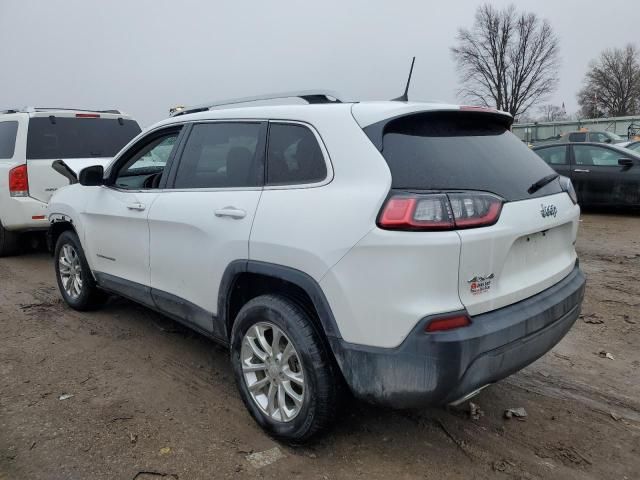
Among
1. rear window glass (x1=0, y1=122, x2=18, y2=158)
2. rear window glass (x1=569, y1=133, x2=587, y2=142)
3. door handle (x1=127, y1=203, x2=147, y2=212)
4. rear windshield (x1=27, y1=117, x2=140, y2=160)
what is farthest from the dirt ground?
rear window glass (x1=569, y1=133, x2=587, y2=142)

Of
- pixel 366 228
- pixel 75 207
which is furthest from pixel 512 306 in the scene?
pixel 75 207

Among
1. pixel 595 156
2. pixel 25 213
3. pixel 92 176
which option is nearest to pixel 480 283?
pixel 92 176

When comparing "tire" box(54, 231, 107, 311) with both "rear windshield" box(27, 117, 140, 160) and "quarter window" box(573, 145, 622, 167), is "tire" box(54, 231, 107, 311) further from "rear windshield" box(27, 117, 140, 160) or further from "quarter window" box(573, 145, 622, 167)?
"quarter window" box(573, 145, 622, 167)

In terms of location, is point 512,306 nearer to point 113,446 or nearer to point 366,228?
point 366,228

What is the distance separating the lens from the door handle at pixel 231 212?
119 inches

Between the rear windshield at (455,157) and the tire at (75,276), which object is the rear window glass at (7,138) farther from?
the rear windshield at (455,157)

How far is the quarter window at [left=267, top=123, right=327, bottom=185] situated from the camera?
9.12 ft

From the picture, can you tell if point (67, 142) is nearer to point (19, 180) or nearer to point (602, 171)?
point (19, 180)

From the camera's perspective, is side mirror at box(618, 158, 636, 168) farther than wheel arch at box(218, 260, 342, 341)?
Yes

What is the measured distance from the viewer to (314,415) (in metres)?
2.71

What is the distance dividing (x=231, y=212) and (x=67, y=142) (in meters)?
A: 5.26

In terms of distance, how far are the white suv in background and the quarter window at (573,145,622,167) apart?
8.46 meters

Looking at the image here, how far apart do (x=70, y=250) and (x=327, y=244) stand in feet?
11.2

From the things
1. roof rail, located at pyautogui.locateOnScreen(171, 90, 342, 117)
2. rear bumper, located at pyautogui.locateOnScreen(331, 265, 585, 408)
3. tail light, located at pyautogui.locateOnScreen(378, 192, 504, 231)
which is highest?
roof rail, located at pyautogui.locateOnScreen(171, 90, 342, 117)
